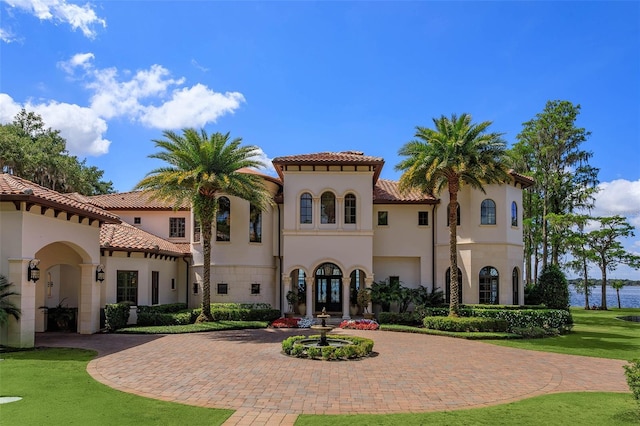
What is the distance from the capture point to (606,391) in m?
10.7

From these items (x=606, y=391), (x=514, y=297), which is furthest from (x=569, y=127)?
(x=606, y=391)

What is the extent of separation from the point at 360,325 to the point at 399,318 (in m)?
2.45

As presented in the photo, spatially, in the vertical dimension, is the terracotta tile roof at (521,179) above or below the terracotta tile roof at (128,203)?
above

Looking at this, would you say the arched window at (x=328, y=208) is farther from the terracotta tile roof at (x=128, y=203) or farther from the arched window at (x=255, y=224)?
the terracotta tile roof at (x=128, y=203)

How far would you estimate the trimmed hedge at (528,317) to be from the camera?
71.5 feet

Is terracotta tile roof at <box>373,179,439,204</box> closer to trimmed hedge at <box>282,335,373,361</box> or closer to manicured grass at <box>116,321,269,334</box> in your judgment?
manicured grass at <box>116,321,269,334</box>

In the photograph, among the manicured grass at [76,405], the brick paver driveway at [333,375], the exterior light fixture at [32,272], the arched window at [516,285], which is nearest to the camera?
the manicured grass at [76,405]

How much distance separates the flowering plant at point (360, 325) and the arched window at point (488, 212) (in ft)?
28.7

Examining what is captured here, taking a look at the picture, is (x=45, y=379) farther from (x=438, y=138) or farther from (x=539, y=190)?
(x=539, y=190)

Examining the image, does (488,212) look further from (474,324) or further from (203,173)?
(203,173)

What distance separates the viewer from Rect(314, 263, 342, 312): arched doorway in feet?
89.2

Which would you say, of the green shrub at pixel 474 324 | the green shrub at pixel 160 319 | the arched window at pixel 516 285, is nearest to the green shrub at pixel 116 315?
the green shrub at pixel 160 319

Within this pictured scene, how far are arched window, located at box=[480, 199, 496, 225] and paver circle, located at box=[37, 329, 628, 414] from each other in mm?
9375

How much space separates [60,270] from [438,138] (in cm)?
1962
